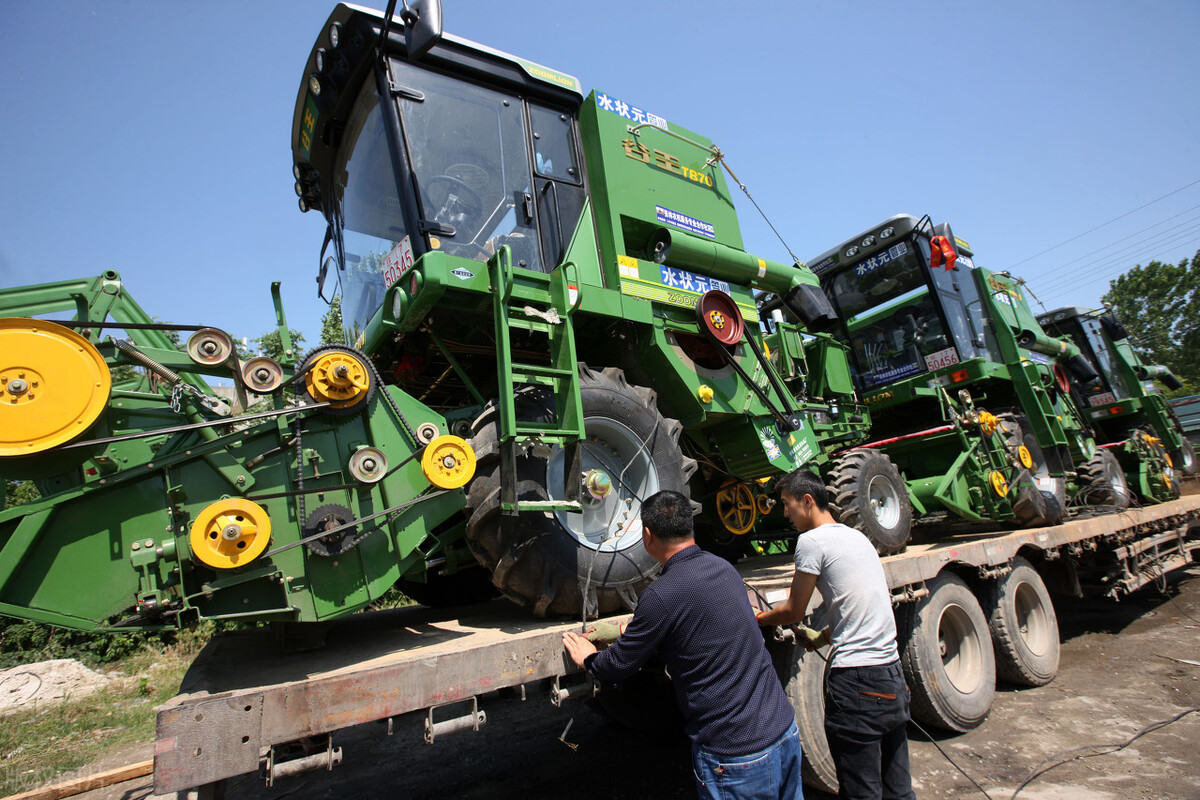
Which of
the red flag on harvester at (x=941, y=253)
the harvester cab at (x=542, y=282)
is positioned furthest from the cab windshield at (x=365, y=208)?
the red flag on harvester at (x=941, y=253)

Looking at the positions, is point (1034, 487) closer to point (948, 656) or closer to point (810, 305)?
point (948, 656)

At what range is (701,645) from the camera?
2.30m

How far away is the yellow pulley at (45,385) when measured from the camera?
2283 millimetres

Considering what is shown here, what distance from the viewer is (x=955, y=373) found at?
25.6 ft

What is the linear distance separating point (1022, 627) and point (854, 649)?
13.8 ft


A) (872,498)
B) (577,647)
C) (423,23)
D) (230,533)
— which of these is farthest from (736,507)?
(423,23)

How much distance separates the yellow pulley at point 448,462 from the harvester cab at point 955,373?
5.32 metres

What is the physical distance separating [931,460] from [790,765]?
20.6 ft

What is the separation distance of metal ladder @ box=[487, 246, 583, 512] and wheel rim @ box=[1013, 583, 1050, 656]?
15.8 feet

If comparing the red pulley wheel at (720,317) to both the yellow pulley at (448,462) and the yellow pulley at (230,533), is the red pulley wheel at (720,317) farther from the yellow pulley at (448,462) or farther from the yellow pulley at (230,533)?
the yellow pulley at (230,533)

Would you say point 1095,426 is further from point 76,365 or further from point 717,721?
point 76,365

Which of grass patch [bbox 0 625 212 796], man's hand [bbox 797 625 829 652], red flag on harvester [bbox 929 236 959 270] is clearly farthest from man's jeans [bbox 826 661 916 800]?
red flag on harvester [bbox 929 236 959 270]

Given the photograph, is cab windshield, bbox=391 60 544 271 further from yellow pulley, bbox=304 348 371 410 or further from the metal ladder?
yellow pulley, bbox=304 348 371 410

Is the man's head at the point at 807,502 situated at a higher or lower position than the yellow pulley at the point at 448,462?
lower
